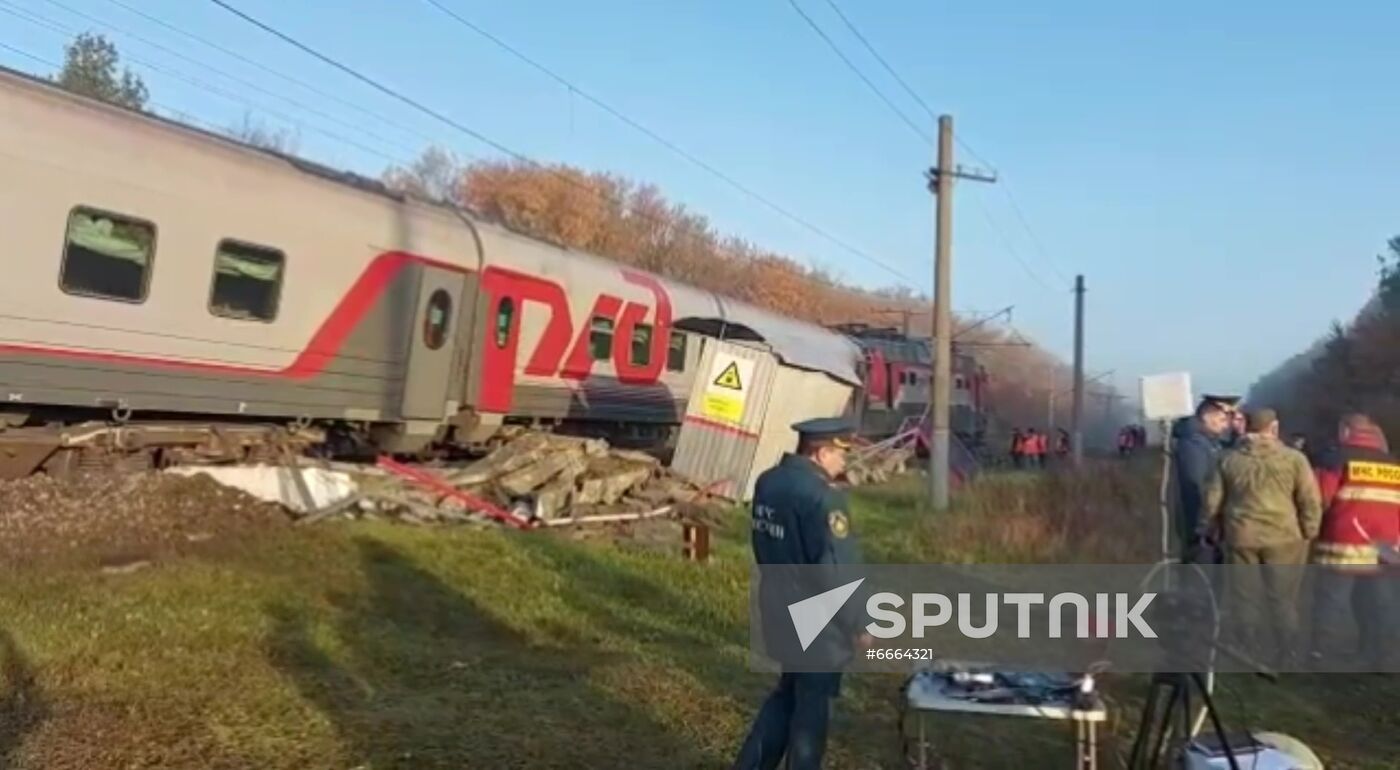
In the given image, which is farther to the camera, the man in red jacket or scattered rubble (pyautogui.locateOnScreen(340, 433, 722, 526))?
scattered rubble (pyautogui.locateOnScreen(340, 433, 722, 526))

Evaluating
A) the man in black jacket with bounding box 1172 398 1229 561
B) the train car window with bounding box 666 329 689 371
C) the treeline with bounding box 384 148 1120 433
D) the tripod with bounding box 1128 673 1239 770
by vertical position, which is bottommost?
the tripod with bounding box 1128 673 1239 770

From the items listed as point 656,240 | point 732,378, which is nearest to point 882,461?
point 732,378

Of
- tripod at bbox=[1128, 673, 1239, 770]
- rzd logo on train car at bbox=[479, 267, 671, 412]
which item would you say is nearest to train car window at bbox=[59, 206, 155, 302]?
rzd logo on train car at bbox=[479, 267, 671, 412]

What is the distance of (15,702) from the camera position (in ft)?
18.3

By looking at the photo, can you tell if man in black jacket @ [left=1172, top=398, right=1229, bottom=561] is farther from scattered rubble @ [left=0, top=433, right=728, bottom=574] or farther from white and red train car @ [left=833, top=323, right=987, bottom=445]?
white and red train car @ [left=833, top=323, right=987, bottom=445]

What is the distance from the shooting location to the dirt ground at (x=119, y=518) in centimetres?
897

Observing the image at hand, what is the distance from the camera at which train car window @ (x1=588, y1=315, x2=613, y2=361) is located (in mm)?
18000

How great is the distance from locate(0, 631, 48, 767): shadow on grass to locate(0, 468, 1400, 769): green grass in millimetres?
14

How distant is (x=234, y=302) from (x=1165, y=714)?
9552 millimetres

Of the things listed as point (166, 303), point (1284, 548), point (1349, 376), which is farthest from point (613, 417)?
point (1349, 376)

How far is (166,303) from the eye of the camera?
10742mm

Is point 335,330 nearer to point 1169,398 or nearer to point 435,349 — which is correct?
point 435,349

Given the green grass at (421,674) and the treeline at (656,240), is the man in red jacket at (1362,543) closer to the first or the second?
the green grass at (421,674)

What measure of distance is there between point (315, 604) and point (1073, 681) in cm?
545
